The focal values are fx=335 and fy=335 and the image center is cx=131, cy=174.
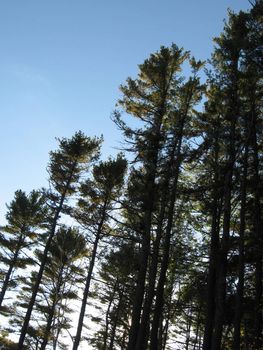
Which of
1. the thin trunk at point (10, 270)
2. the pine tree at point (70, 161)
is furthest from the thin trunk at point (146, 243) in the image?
the thin trunk at point (10, 270)

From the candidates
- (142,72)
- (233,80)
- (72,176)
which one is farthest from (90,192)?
(233,80)

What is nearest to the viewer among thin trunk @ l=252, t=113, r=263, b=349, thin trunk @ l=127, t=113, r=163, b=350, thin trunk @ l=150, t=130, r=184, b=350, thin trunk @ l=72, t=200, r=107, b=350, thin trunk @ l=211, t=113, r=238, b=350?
thin trunk @ l=211, t=113, r=238, b=350

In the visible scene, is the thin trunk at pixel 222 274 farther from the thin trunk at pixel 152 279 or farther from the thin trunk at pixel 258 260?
the thin trunk at pixel 152 279

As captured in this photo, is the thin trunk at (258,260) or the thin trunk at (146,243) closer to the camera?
the thin trunk at (258,260)

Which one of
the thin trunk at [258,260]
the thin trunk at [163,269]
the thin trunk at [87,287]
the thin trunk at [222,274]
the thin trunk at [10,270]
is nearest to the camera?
the thin trunk at [222,274]

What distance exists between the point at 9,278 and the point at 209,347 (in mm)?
16461

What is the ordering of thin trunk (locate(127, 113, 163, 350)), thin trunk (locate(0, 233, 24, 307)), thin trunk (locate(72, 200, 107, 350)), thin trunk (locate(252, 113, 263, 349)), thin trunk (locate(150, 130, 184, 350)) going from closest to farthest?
thin trunk (locate(252, 113, 263, 349))
thin trunk (locate(150, 130, 184, 350))
thin trunk (locate(127, 113, 163, 350))
thin trunk (locate(72, 200, 107, 350))
thin trunk (locate(0, 233, 24, 307))

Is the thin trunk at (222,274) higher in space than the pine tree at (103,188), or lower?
lower

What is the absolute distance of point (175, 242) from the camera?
46.7ft

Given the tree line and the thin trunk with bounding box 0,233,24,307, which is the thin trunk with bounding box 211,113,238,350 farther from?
the thin trunk with bounding box 0,233,24,307

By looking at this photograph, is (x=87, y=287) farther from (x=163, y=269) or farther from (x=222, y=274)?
(x=222, y=274)

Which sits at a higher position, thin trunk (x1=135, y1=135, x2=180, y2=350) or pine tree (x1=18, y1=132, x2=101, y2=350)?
pine tree (x1=18, y1=132, x2=101, y2=350)

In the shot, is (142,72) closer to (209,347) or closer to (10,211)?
(209,347)

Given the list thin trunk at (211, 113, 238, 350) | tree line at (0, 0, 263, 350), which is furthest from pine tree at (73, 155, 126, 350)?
thin trunk at (211, 113, 238, 350)
